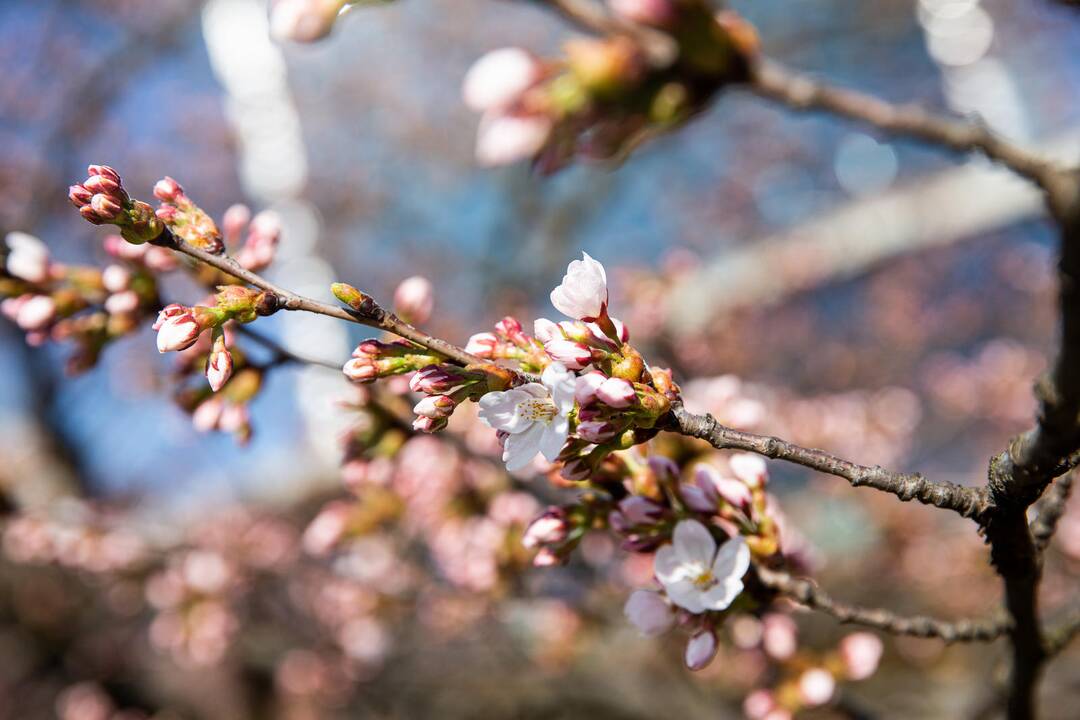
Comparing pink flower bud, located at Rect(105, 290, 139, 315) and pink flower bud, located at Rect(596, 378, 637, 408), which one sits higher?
pink flower bud, located at Rect(596, 378, 637, 408)

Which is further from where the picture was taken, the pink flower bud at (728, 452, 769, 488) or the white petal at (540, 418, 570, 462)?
the pink flower bud at (728, 452, 769, 488)

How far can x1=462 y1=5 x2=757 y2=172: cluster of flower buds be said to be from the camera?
2.32 feet

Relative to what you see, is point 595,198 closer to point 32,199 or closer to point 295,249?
point 295,249

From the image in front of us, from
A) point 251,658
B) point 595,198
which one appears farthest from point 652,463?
point 595,198

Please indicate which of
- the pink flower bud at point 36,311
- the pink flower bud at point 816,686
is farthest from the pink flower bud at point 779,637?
the pink flower bud at point 36,311

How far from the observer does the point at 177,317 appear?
2.52ft

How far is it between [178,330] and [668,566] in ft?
1.98

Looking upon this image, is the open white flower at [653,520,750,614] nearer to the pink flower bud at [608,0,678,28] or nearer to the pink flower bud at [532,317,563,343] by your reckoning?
the pink flower bud at [532,317,563,343]

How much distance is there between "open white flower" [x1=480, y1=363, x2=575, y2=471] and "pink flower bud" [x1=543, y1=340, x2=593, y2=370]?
0.02 metres

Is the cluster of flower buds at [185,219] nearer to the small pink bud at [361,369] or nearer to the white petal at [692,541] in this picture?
the small pink bud at [361,369]

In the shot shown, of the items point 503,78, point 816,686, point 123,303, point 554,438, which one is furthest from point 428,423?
point 816,686

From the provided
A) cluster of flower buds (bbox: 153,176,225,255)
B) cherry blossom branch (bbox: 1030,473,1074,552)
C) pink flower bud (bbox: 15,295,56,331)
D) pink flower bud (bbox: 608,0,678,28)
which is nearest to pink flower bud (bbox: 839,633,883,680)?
cherry blossom branch (bbox: 1030,473,1074,552)

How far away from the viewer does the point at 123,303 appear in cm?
114

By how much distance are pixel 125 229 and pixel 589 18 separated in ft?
1.65
